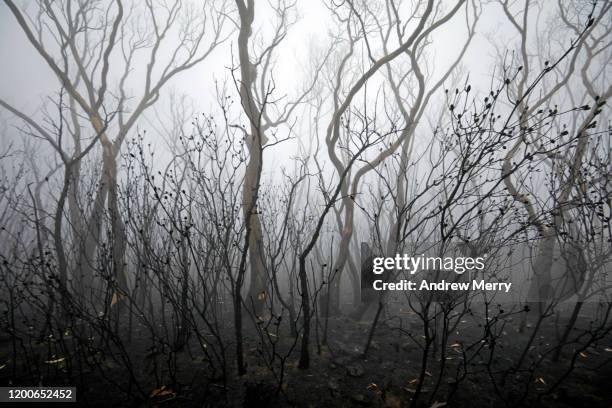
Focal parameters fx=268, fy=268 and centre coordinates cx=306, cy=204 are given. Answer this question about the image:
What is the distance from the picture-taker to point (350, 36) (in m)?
7.34

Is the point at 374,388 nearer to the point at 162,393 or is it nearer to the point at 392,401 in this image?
the point at 392,401

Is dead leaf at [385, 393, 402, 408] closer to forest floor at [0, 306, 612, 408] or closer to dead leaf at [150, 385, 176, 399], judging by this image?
forest floor at [0, 306, 612, 408]

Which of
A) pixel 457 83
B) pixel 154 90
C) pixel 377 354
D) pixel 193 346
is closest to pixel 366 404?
pixel 377 354

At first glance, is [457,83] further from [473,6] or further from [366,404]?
[366,404]

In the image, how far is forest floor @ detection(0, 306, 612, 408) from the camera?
3.38 meters

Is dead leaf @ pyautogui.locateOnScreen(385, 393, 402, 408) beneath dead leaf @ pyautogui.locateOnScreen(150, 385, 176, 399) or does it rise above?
beneath

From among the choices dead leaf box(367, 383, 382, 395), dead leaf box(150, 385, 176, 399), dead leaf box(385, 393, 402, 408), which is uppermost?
dead leaf box(150, 385, 176, 399)

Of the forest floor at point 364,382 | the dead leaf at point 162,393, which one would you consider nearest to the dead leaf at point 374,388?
the forest floor at point 364,382

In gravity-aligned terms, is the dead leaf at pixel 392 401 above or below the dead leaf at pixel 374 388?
below

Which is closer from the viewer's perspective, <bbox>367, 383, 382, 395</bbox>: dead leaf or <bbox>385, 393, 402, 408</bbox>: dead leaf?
<bbox>385, 393, 402, 408</bbox>: dead leaf

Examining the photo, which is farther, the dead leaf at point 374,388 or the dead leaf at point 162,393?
the dead leaf at point 374,388

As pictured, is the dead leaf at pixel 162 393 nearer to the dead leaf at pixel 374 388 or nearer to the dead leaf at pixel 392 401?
the dead leaf at pixel 374 388

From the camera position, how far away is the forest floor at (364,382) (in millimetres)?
3375

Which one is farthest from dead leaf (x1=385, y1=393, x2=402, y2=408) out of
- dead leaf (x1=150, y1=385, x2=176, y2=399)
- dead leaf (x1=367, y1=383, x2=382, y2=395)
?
dead leaf (x1=150, y1=385, x2=176, y2=399)
